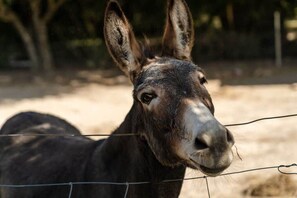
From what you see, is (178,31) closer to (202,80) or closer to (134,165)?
(202,80)

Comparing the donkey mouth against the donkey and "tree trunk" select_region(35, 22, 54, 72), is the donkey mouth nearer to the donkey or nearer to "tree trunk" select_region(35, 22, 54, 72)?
the donkey

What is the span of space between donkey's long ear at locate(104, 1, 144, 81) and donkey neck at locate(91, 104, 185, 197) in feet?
0.80

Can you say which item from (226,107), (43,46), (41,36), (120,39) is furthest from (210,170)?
(43,46)

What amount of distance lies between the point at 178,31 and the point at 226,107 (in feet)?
27.7

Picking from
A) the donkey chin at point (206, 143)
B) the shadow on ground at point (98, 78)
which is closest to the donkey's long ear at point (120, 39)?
the donkey chin at point (206, 143)

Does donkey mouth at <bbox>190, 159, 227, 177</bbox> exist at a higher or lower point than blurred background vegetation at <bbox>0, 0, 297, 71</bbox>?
higher

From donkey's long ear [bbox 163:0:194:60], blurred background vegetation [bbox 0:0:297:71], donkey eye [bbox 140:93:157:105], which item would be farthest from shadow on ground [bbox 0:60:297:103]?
donkey eye [bbox 140:93:157:105]

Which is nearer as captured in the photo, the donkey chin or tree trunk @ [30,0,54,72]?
the donkey chin

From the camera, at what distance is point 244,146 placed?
320 inches

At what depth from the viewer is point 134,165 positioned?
3.05 metres

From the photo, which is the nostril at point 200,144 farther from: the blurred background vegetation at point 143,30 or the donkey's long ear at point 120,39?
the blurred background vegetation at point 143,30

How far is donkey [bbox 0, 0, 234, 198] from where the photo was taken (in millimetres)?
2428

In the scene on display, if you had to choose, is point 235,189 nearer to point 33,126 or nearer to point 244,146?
point 244,146

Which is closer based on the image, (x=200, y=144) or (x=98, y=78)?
(x=200, y=144)
